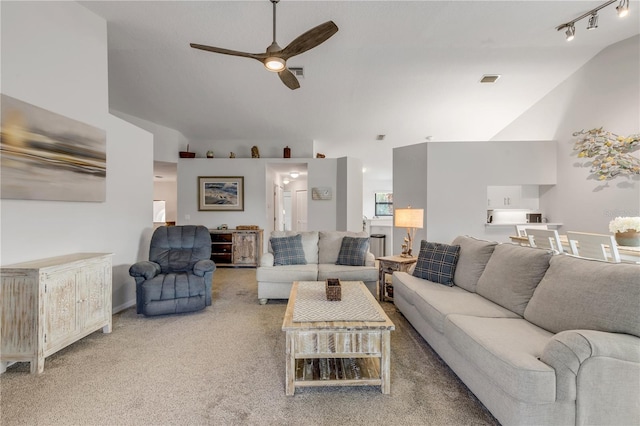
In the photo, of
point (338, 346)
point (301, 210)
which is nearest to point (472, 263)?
point (338, 346)

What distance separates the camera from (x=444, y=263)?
2.89 m

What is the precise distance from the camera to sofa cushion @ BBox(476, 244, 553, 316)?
204 cm

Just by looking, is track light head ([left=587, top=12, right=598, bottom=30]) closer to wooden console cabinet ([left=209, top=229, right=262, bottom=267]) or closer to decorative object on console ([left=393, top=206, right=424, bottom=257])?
decorative object on console ([left=393, top=206, right=424, bottom=257])

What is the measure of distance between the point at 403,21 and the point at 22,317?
14.4ft

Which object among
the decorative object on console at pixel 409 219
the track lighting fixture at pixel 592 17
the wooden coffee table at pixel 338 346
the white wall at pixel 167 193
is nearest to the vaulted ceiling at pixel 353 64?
the track lighting fixture at pixel 592 17

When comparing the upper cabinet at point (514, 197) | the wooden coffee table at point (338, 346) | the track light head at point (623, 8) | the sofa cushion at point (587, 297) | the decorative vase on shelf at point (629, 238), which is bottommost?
the wooden coffee table at point (338, 346)

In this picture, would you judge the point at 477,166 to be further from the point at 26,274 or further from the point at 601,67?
the point at 26,274

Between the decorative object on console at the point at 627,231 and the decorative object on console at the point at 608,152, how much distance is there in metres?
1.31

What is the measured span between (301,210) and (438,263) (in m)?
6.23

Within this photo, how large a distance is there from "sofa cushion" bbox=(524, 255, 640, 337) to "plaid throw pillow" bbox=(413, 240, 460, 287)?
903mm

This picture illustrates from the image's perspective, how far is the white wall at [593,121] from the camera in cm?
369

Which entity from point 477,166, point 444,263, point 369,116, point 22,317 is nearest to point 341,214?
point 369,116

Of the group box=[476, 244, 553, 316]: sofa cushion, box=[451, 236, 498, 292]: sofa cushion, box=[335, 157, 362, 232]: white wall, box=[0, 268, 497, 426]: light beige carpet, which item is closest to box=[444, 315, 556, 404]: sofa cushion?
box=[476, 244, 553, 316]: sofa cushion

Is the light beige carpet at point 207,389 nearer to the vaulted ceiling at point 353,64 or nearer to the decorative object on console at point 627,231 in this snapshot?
the decorative object on console at point 627,231
